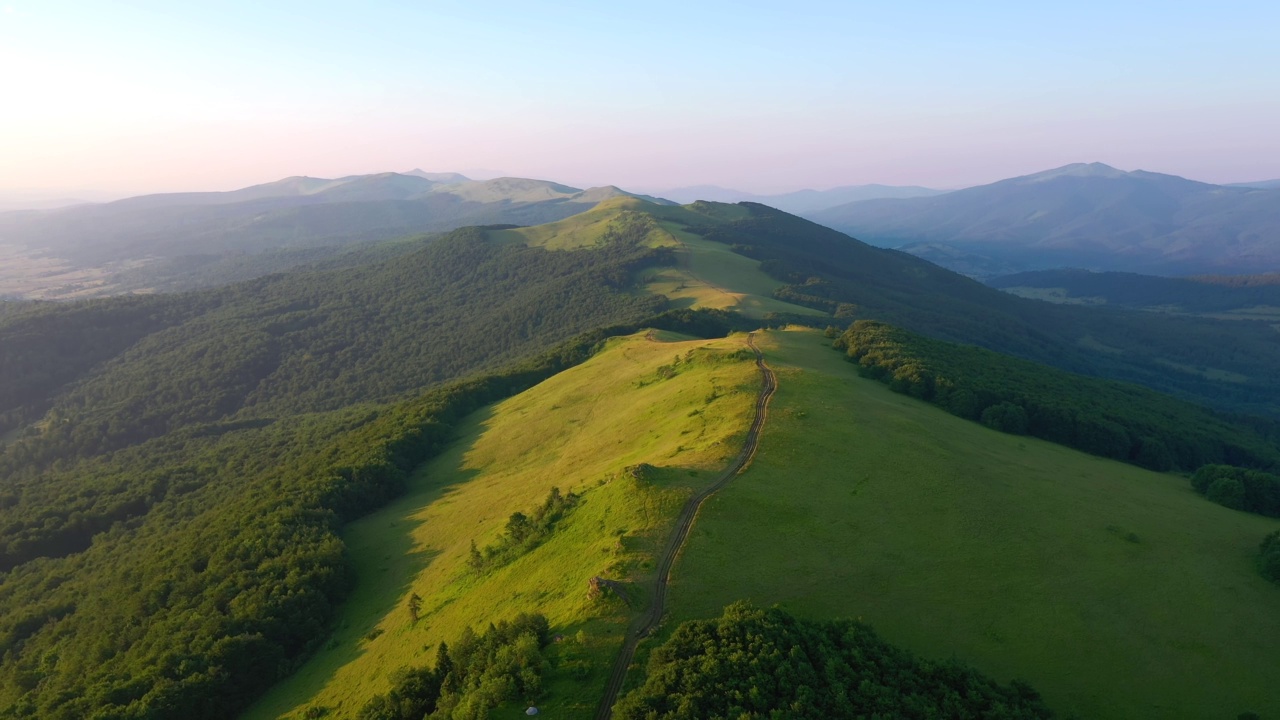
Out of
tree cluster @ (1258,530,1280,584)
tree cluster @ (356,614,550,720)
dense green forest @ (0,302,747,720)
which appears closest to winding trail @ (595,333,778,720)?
tree cluster @ (356,614,550,720)

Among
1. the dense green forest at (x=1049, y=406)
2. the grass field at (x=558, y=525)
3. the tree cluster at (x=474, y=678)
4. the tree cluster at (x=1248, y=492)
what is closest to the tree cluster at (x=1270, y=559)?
the tree cluster at (x=1248, y=492)

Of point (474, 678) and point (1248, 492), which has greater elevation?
point (474, 678)

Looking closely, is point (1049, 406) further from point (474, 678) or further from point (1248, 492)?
point (474, 678)

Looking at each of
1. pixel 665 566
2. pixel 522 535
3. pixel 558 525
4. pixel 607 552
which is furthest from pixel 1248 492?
pixel 522 535

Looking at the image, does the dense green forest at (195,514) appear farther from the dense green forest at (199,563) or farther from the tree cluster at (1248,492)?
the tree cluster at (1248,492)

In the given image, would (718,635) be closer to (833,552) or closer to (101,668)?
(833,552)

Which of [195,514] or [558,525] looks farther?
[195,514]

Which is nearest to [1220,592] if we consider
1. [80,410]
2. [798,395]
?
[798,395]
